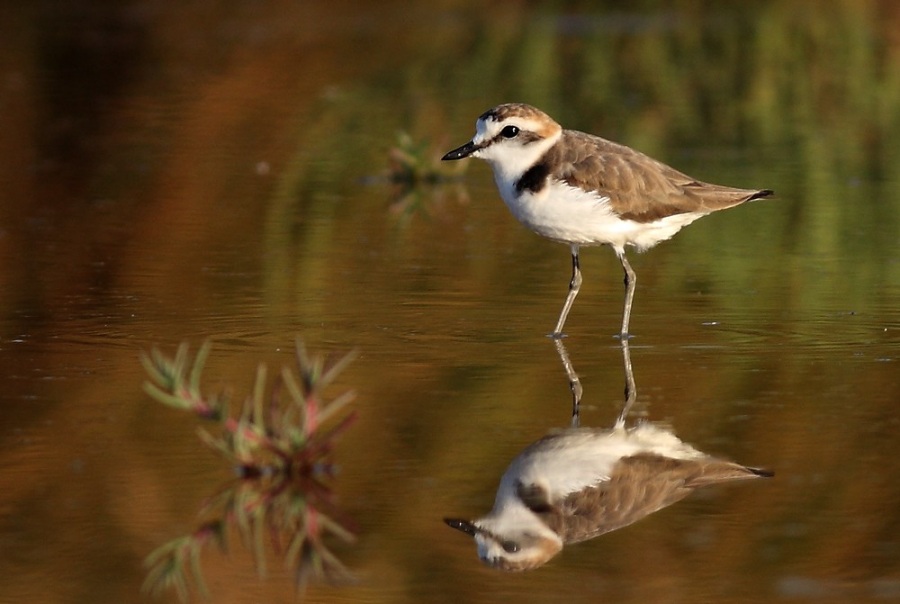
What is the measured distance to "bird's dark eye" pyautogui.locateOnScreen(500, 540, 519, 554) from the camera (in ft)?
19.5

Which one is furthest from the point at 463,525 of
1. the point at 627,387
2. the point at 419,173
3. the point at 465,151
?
the point at 419,173

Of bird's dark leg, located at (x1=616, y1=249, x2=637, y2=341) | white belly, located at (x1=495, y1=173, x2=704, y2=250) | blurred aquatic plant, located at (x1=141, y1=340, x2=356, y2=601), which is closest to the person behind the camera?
blurred aquatic plant, located at (x1=141, y1=340, x2=356, y2=601)

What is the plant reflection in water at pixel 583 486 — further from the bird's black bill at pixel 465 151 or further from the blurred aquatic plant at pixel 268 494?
the bird's black bill at pixel 465 151

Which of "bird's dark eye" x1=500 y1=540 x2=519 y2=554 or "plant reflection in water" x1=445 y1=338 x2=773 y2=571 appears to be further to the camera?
"plant reflection in water" x1=445 y1=338 x2=773 y2=571

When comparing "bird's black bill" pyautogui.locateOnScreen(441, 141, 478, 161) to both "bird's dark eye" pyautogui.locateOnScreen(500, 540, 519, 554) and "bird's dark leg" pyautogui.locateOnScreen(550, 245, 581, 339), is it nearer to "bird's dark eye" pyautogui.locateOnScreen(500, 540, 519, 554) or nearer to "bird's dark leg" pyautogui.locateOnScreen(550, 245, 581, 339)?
"bird's dark leg" pyautogui.locateOnScreen(550, 245, 581, 339)

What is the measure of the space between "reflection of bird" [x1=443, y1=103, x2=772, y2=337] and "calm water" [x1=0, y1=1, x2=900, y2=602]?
1.75 feet

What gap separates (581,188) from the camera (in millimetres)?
9125

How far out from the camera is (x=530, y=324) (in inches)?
378

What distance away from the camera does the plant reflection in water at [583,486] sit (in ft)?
20.0

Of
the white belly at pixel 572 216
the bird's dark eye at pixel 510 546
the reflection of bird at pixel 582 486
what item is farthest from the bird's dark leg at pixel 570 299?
the bird's dark eye at pixel 510 546

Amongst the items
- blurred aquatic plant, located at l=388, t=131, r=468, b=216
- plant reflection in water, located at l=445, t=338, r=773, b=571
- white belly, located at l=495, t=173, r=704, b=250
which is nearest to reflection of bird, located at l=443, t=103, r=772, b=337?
white belly, located at l=495, t=173, r=704, b=250

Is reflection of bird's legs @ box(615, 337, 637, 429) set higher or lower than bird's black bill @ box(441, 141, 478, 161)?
lower

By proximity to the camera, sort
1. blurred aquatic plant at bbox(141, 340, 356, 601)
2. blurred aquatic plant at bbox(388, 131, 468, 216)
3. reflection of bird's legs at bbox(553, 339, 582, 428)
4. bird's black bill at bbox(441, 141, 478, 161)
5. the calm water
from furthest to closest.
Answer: blurred aquatic plant at bbox(388, 131, 468, 216)
bird's black bill at bbox(441, 141, 478, 161)
reflection of bird's legs at bbox(553, 339, 582, 428)
the calm water
blurred aquatic plant at bbox(141, 340, 356, 601)

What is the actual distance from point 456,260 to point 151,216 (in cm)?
297
